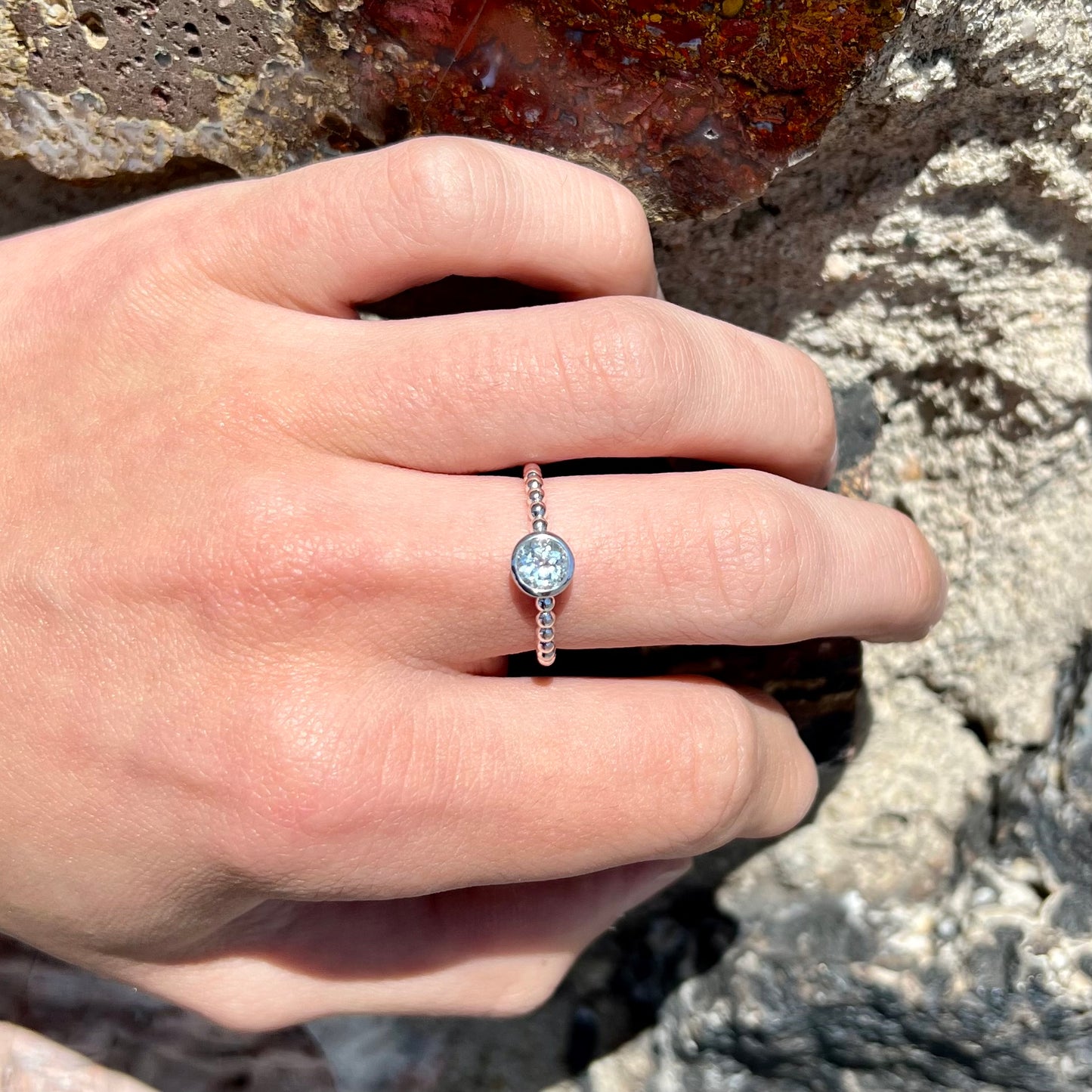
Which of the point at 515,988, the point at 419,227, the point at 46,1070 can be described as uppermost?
the point at 419,227

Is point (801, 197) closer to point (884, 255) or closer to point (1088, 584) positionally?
point (884, 255)

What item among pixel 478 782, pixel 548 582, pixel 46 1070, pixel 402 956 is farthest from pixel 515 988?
pixel 46 1070

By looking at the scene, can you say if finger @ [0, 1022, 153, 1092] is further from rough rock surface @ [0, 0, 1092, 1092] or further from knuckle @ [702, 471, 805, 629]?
knuckle @ [702, 471, 805, 629]

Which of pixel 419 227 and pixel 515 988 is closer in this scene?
pixel 419 227

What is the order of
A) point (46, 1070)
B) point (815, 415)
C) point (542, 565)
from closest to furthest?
point (542, 565)
point (815, 415)
point (46, 1070)

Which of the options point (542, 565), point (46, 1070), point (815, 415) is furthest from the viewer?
point (46, 1070)

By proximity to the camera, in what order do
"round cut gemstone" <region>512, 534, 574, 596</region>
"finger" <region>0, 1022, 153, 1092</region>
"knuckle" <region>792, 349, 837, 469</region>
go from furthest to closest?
"finger" <region>0, 1022, 153, 1092</region> < "knuckle" <region>792, 349, 837, 469</region> < "round cut gemstone" <region>512, 534, 574, 596</region>

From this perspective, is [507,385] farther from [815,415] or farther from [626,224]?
[815,415]

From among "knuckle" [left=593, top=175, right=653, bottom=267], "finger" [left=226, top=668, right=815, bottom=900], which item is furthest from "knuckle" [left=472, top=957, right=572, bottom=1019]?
"knuckle" [left=593, top=175, right=653, bottom=267]

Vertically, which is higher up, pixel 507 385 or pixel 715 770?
pixel 507 385
